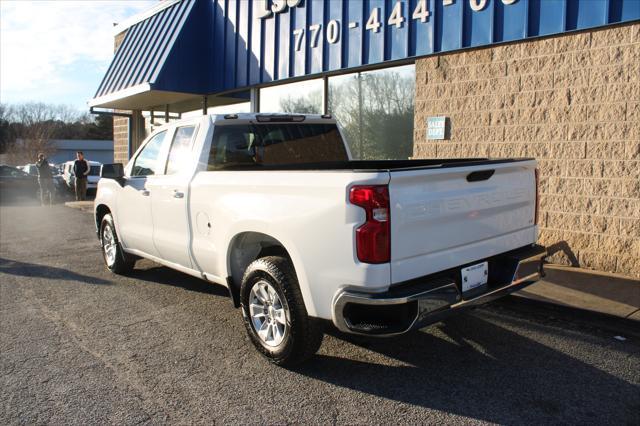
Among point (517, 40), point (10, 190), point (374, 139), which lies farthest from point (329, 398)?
point (10, 190)

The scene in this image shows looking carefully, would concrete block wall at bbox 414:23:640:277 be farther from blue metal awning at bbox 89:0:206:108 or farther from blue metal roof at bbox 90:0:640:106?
blue metal awning at bbox 89:0:206:108

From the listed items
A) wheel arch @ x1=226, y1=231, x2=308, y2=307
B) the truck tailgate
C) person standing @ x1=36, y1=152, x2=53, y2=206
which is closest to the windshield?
wheel arch @ x1=226, y1=231, x2=308, y2=307

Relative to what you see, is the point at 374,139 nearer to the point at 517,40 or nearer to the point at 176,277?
the point at 517,40

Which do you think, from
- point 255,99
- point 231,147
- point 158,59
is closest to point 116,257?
point 231,147

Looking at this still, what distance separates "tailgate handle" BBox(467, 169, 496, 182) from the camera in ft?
12.2

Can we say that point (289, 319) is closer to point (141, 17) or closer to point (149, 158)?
point (149, 158)

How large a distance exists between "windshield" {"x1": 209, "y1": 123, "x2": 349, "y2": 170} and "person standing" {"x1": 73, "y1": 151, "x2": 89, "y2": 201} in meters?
13.6

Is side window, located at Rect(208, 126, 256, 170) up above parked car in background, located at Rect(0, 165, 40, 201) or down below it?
above

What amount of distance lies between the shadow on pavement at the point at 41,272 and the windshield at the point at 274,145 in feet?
8.92

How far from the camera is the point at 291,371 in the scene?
3.99m

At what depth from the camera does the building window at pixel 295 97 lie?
10219mm

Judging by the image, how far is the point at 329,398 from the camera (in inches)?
140

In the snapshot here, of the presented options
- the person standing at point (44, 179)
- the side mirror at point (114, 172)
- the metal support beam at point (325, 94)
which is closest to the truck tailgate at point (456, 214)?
the side mirror at point (114, 172)

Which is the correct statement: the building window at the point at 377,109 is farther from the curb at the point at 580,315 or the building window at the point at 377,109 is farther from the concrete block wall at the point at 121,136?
the concrete block wall at the point at 121,136
